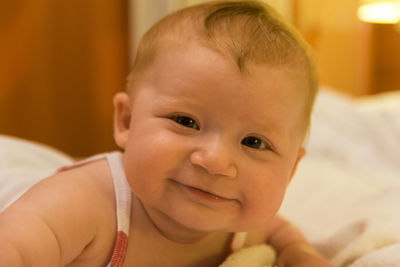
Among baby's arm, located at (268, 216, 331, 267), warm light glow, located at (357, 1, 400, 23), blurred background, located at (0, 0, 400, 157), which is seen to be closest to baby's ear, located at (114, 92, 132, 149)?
baby's arm, located at (268, 216, 331, 267)

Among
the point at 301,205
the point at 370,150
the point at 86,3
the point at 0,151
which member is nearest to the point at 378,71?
the point at 370,150

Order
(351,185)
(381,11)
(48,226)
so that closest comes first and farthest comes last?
(48,226) < (351,185) < (381,11)

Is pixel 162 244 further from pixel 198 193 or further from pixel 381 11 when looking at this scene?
pixel 381 11

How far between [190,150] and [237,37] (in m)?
0.18

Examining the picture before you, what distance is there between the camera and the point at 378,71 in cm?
352

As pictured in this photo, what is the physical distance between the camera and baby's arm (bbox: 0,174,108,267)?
0.57 metres

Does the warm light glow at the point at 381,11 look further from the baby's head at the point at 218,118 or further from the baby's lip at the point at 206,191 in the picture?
the baby's lip at the point at 206,191

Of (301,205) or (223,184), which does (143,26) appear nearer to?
(301,205)

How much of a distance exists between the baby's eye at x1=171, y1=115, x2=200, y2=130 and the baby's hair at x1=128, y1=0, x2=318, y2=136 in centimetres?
10

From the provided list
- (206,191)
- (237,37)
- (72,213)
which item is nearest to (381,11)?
(237,37)

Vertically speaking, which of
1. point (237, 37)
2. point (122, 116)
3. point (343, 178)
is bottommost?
point (343, 178)

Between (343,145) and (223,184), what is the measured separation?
1.30 m

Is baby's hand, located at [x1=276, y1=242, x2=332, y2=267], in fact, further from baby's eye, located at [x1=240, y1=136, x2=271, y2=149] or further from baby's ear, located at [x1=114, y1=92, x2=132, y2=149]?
baby's ear, located at [x1=114, y1=92, x2=132, y2=149]

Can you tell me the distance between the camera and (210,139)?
Result: 664 mm
